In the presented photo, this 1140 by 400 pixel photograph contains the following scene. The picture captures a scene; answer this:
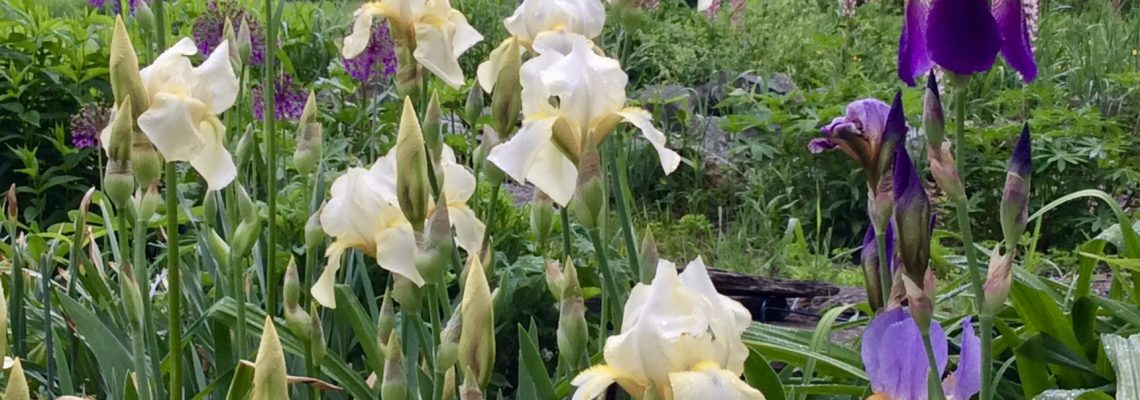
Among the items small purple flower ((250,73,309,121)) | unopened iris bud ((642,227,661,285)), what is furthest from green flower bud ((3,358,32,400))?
small purple flower ((250,73,309,121))

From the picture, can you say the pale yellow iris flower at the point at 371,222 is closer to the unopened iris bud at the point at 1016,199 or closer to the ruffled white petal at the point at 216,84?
the ruffled white petal at the point at 216,84

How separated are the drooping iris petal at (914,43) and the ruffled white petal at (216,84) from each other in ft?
1.97

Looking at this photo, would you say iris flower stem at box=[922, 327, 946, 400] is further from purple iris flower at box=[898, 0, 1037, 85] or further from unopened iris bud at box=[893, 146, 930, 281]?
purple iris flower at box=[898, 0, 1037, 85]

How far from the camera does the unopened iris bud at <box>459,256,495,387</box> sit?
2.60 ft

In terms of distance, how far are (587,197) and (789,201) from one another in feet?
11.3

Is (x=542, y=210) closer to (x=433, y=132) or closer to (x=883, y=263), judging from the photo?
(x=433, y=132)

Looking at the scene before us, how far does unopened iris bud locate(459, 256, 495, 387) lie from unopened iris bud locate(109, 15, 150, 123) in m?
0.33

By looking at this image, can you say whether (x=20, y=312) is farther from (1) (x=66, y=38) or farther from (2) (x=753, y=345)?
(1) (x=66, y=38)

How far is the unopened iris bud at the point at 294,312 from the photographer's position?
4.03 feet

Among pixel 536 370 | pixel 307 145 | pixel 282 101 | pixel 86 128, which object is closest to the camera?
pixel 536 370

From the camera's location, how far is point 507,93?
49.1 inches

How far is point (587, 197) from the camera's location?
1074 millimetres

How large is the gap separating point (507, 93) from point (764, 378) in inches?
17.8

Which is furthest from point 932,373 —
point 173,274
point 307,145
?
point 307,145
